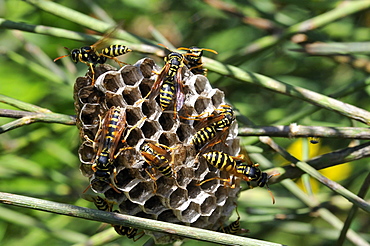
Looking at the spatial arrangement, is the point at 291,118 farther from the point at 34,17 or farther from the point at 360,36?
the point at 34,17

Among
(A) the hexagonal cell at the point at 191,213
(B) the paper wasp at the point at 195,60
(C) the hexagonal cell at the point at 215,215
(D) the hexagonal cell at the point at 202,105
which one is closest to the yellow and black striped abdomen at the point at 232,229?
(C) the hexagonal cell at the point at 215,215

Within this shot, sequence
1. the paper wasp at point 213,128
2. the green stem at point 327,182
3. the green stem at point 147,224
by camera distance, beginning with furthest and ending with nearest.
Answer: the paper wasp at point 213,128, the green stem at point 327,182, the green stem at point 147,224

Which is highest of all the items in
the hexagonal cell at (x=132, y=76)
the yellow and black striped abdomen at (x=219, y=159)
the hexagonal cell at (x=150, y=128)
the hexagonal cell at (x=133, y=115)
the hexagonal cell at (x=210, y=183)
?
the hexagonal cell at (x=132, y=76)

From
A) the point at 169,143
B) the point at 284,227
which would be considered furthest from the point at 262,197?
the point at 169,143

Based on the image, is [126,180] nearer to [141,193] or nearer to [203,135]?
[141,193]

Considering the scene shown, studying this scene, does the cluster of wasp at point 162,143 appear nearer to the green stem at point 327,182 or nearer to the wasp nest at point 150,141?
the wasp nest at point 150,141
